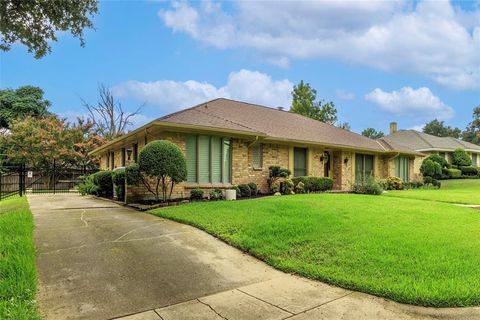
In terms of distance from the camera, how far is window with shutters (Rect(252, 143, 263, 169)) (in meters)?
14.1

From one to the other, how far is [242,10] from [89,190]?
11.2 m

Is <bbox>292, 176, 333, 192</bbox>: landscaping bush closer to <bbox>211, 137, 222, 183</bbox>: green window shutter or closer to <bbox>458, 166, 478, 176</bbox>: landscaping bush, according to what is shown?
<bbox>211, 137, 222, 183</bbox>: green window shutter

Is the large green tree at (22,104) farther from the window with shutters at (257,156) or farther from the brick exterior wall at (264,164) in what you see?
the window with shutters at (257,156)

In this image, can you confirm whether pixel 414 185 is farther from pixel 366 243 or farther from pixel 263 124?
pixel 366 243

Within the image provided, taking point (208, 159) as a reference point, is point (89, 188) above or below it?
below

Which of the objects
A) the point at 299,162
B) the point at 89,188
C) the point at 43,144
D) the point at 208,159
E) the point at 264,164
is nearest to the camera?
the point at 208,159

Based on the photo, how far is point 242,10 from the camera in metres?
9.95

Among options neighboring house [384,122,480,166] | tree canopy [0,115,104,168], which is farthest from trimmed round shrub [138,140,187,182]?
neighboring house [384,122,480,166]

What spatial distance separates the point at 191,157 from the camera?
1191cm

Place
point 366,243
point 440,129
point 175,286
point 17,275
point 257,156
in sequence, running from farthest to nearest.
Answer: point 440,129, point 257,156, point 366,243, point 175,286, point 17,275

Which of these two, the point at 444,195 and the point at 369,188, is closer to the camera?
the point at 444,195

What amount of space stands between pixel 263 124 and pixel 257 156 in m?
2.47

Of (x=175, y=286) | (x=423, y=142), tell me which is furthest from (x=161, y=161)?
(x=423, y=142)

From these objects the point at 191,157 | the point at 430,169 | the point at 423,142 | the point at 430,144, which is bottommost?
the point at 430,169
